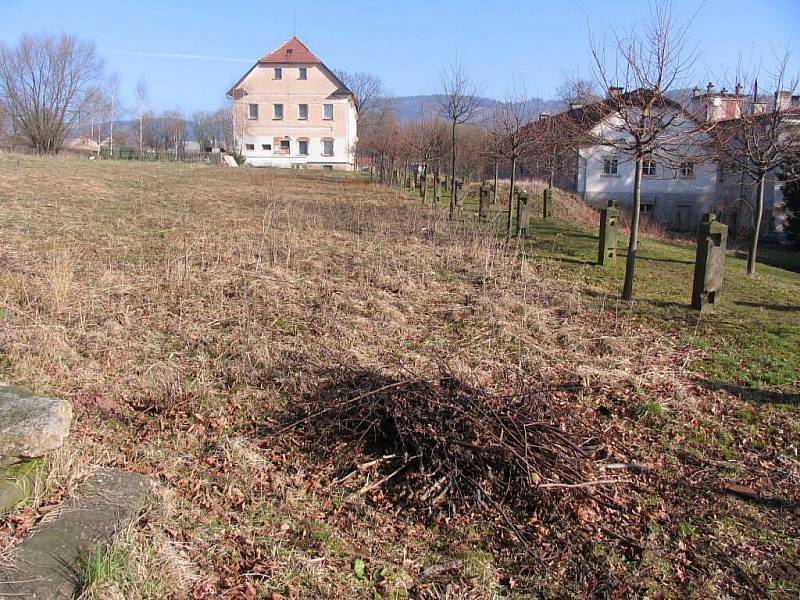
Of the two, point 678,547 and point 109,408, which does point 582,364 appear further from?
point 109,408

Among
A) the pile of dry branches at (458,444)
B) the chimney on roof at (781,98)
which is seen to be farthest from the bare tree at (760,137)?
the pile of dry branches at (458,444)

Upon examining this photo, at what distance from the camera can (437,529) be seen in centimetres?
395

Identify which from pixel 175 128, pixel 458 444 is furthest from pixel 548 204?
pixel 175 128

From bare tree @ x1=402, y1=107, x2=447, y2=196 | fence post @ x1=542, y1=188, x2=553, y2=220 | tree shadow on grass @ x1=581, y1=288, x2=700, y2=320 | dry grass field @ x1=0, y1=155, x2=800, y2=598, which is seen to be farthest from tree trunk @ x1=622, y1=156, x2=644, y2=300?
bare tree @ x1=402, y1=107, x2=447, y2=196

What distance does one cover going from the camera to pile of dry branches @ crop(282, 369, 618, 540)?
4.16m

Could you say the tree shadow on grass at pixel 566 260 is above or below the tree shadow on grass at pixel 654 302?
above

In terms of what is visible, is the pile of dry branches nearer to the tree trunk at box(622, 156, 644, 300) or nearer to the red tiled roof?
the tree trunk at box(622, 156, 644, 300)

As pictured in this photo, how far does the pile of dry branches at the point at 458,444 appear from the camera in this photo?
13.6 feet

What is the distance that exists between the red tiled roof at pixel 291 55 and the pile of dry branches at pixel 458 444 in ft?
180

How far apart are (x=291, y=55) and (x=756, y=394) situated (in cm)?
5564

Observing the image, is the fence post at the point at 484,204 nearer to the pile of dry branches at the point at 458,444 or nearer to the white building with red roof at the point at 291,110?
the pile of dry branches at the point at 458,444

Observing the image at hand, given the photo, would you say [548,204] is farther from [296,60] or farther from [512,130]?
[296,60]

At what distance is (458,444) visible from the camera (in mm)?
4324

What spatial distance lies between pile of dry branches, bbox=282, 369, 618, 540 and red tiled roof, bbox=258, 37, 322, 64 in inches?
2161
